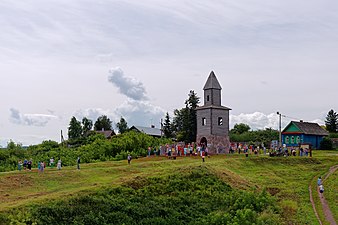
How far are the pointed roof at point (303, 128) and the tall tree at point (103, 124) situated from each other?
63.2 m

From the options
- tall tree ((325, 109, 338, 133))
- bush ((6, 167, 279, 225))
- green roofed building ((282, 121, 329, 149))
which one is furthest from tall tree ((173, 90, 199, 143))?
bush ((6, 167, 279, 225))

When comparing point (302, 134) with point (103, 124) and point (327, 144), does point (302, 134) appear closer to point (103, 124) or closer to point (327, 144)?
point (327, 144)

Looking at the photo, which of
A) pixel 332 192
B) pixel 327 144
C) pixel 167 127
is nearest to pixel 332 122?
pixel 327 144

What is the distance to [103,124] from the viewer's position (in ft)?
407

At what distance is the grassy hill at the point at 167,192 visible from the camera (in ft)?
90.1

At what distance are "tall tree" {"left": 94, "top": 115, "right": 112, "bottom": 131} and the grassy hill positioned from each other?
77.7 meters

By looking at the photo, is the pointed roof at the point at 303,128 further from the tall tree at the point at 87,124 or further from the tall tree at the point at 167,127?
the tall tree at the point at 87,124

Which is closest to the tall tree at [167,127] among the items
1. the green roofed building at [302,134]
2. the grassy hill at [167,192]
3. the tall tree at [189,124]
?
the tall tree at [189,124]

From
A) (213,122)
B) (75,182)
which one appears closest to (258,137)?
(213,122)

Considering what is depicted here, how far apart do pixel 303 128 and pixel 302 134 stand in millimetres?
→ 1474

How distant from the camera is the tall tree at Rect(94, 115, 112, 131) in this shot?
123 meters

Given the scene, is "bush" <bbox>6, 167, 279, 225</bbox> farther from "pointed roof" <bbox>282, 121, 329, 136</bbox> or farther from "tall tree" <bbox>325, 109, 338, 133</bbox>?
"tall tree" <bbox>325, 109, 338, 133</bbox>

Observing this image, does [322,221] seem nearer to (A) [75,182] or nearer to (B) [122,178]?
(B) [122,178]

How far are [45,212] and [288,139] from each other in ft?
164
